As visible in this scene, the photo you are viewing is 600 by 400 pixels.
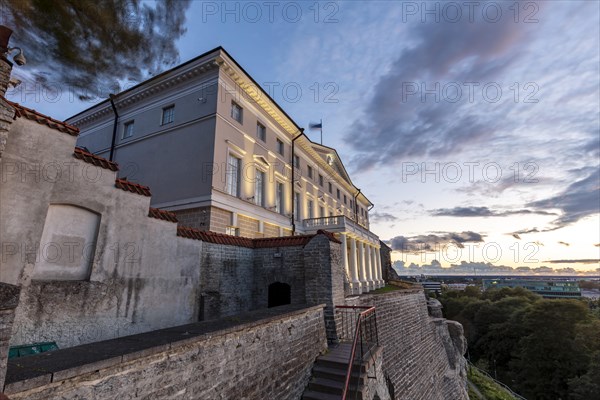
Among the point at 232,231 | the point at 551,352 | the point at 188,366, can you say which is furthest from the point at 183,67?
the point at 551,352

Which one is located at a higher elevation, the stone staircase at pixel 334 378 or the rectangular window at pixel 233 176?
the rectangular window at pixel 233 176

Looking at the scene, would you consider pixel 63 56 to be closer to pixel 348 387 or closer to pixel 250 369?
pixel 250 369

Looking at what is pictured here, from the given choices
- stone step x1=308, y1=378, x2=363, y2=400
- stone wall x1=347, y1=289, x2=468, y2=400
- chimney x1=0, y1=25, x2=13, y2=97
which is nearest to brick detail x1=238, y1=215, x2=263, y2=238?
stone wall x1=347, y1=289, x2=468, y2=400

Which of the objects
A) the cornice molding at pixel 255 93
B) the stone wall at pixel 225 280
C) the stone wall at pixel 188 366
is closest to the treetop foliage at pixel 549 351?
the stone wall at pixel 225 280

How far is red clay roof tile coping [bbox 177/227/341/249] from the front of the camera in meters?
8.06

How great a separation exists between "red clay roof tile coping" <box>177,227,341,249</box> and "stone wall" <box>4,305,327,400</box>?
2898 millimetres

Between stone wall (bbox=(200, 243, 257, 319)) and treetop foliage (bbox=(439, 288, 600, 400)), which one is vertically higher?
stone wall (bbox=(200, 243, 257, 319))

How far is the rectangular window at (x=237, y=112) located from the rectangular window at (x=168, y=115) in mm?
3126

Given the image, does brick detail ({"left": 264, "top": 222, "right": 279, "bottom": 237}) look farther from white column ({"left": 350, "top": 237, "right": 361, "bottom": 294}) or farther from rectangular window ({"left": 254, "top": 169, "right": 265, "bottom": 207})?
white column ({"left": 350, "top": 237, "right": 361, "bottom": 294})

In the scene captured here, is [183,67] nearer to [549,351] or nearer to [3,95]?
[3,95]

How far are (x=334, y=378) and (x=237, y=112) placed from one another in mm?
13711

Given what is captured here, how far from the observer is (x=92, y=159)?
5.80 meters

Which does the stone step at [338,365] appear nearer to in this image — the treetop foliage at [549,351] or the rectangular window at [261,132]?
the rectangular window at [261,132]

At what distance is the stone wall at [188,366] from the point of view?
2.64 m
